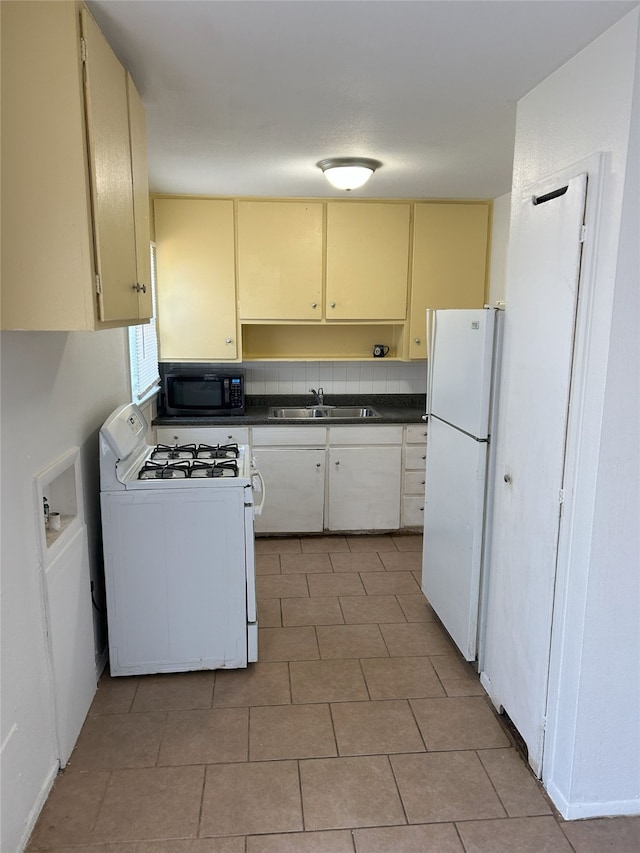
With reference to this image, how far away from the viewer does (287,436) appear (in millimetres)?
4168

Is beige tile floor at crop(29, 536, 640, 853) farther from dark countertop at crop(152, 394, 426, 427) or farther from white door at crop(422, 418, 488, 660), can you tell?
dark countertop at crop(152, 394, 426, 427)

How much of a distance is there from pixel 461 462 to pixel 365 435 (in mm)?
1513

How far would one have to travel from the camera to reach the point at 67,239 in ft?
5.25

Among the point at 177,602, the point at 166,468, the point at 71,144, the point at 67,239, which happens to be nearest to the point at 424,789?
the point at 177,602

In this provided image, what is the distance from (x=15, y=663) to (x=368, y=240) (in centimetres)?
335

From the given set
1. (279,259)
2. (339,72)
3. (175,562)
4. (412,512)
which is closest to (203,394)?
(279,259)

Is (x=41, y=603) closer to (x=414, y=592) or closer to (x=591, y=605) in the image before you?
(x=591, y=605)

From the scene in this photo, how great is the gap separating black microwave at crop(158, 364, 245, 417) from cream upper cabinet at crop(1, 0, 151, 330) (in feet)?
8.28

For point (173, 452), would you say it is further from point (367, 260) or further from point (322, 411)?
point (367, 260)

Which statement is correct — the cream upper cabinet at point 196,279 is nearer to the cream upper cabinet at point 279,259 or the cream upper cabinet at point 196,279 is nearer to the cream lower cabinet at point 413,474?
the cream upper cabinet at point 279,259

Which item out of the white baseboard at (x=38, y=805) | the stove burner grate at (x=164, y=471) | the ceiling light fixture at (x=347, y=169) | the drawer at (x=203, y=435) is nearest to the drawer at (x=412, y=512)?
the drawer at (x=203, y=435)

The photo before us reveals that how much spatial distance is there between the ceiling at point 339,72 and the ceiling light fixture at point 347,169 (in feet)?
0.27

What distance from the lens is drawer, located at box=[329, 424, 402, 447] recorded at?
420 cm

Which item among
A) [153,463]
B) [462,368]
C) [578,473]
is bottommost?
[153,463]
